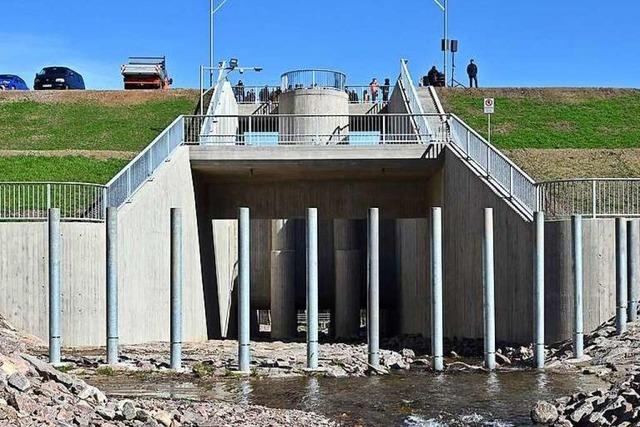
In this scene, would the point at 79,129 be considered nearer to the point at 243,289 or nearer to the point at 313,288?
the point at 243,289

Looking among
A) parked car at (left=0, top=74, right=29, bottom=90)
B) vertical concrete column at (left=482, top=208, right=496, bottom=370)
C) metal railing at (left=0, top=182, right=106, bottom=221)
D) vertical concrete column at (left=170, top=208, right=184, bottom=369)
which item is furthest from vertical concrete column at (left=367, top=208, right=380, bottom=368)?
parked car at (left=0, top=74, right=29, bottom=90)

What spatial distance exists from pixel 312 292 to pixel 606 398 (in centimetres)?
719

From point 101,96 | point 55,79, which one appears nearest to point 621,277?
point 101,96

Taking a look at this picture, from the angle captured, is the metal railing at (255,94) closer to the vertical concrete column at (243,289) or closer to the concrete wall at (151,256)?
the concrete wall at (151,256)

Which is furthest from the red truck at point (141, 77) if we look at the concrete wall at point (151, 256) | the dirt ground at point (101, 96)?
the concrete wall at point (151, 256)

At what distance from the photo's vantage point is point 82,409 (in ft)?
41.8

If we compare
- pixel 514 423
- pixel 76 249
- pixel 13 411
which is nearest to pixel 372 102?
pixel 76 249

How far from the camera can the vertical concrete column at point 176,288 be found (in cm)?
1983

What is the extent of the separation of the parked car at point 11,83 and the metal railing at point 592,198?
138 feet

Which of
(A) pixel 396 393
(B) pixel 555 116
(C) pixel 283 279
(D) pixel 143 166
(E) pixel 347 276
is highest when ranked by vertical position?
(B) pixel 555 116

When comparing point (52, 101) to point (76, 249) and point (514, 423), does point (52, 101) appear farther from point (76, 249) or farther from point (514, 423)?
point (514, 423)

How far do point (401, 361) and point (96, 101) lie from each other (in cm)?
3187

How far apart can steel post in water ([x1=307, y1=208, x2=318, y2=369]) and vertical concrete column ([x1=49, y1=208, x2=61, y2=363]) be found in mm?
5073

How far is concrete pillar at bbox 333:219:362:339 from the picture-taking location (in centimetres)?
4397
